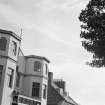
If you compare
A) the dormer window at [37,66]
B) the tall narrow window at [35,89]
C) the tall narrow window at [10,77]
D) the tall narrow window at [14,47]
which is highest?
the tall narrow window at [14,47]

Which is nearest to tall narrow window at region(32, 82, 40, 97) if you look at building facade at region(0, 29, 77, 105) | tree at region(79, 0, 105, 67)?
building facade at region(0, 29, 77, 105)

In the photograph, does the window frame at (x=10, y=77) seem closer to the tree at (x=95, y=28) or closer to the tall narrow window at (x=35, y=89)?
the tall narrow window at (x=35, y=89)

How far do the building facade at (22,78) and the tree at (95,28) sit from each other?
14991 mm

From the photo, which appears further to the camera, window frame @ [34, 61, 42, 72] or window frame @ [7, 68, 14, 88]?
window frame @ [34, 61, 42, 72]

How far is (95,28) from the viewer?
790 inches

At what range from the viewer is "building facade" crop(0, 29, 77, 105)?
3319 cm

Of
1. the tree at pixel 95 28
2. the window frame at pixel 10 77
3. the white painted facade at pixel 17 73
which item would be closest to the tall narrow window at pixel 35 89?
the white painted facade at pixel 17 73

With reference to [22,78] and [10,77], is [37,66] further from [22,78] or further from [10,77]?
[10,77]

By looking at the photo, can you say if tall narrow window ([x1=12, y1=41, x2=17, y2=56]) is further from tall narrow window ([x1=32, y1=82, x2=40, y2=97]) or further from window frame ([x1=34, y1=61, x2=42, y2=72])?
tall narrow window ([x1=32, y1=82, x2=40, y2=97])

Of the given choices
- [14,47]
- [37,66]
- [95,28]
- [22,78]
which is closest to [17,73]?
[22,78]

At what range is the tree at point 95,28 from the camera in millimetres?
19797

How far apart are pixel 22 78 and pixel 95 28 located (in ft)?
79.4

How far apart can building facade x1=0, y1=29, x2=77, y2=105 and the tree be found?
14991mm

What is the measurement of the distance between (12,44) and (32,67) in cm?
859
